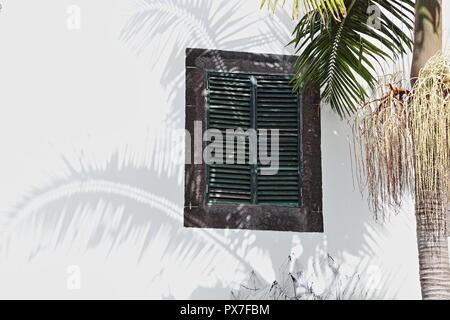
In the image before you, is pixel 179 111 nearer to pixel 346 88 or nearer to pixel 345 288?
pixel 346 88

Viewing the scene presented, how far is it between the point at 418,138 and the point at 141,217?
2482mm

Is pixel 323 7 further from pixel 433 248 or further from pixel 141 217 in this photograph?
pixel 141 217

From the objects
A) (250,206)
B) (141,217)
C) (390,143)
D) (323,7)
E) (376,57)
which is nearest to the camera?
(323,7)

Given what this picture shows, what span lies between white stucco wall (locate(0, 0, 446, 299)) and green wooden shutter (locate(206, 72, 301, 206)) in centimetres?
27

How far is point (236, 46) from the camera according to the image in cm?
912

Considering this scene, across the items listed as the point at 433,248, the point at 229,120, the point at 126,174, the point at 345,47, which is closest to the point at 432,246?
the point at 433,248

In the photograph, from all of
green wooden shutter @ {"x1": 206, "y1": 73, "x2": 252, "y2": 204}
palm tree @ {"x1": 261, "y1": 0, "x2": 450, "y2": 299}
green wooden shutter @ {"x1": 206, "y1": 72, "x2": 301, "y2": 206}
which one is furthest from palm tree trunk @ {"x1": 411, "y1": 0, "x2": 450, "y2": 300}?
green wooden shutter @ {"x1": 206, "y1": 73, "x2": 252, "y2": 204}

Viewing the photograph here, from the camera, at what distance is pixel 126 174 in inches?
341

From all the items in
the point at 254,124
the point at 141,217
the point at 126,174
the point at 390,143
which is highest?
the point at 254,124

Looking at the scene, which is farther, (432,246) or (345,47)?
(345,47)

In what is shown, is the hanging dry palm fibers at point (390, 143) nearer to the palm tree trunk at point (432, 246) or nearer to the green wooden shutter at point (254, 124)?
the palm tree trunk at point (432, 246)

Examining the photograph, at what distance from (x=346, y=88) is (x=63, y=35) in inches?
97.9

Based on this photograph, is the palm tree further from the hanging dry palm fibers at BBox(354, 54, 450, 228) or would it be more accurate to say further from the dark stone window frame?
the dark stone window frame

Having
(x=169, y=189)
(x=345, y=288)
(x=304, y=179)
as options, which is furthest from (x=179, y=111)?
(x=345, y=288)
